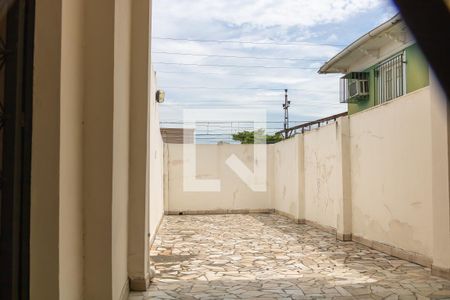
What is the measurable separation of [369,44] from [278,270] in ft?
24.7

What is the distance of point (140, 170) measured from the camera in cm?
453

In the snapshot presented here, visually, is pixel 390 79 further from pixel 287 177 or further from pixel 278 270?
pixel 278 270

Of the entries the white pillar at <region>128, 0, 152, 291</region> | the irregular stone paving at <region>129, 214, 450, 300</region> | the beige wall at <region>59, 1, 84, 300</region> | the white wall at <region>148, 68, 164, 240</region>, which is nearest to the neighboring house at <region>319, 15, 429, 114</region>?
the irregular stone paving at <region>129, 214, 450, 300</region>

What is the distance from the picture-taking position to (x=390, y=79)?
1090cm

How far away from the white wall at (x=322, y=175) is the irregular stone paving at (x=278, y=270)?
1.97 ft

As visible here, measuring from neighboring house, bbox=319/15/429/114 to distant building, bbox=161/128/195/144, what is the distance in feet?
15.8

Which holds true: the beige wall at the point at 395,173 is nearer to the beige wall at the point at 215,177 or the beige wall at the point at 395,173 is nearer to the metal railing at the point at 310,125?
the metal railing at the point at 310,125

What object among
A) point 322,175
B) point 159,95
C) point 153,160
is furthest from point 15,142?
point 322,175

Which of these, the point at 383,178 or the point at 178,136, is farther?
the point at 178,136

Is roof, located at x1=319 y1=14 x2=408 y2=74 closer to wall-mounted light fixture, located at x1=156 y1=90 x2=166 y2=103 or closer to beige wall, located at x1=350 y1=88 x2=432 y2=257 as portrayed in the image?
beige wall, located at x1=350 y1=88 x2=432 y2=257

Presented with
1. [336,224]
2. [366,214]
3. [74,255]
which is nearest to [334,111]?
[336,224]

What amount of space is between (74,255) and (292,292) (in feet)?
8.78

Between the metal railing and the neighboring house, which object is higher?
the neighboring house

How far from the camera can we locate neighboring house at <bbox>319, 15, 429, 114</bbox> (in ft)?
31.9
